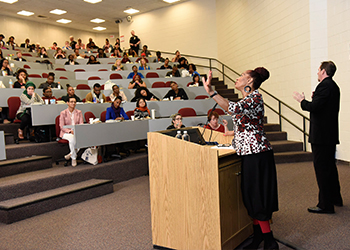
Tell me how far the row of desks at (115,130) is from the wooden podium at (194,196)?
88.6 inches

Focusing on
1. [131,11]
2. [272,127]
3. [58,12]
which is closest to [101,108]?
[272,127]

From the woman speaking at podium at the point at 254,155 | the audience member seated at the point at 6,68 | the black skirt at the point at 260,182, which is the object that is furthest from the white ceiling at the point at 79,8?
the black skirt at the point at 260,182

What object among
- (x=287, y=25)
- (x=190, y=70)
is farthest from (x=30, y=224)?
(x=190, y=70)

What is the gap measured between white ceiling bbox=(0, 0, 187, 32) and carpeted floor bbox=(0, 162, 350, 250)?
33.6 feet

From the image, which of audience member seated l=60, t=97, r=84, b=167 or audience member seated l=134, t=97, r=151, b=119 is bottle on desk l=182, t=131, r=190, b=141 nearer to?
audience member seated l=60, t=97, r=84, b=167

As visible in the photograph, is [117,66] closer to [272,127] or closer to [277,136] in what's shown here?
[272,127]

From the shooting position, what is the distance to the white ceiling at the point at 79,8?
12.2 meters

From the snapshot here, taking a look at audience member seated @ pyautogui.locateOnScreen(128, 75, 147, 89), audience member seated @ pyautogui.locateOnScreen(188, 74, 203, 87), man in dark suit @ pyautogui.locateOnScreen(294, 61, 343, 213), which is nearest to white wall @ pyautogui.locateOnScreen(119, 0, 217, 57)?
audience member seated @ pyautogui.locateOnScreen(188, 74, 203, 87)

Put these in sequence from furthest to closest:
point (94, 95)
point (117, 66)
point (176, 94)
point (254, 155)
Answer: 1. point (117, 66)
2. point (176, 94)
3. point (94, 95)
4. point (254, 155)

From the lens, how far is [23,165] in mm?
4242

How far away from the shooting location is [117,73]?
9203 millimetres

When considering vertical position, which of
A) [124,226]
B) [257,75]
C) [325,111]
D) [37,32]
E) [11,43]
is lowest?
[124,226]

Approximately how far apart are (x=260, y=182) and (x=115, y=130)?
10.3 feet

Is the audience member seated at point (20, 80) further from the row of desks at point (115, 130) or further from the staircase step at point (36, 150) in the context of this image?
the row of desks at point (115, 130)
